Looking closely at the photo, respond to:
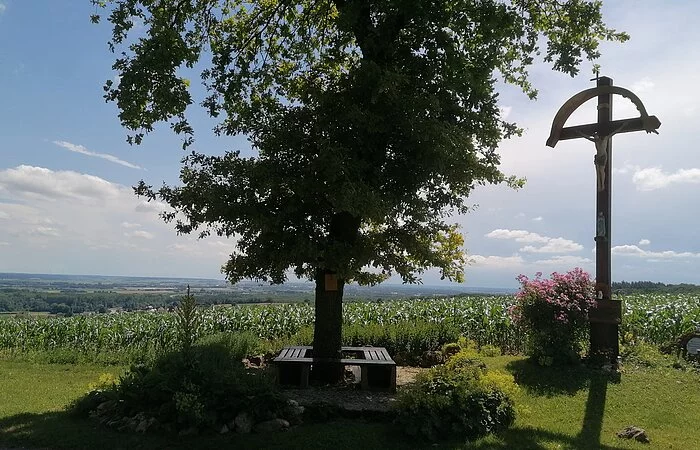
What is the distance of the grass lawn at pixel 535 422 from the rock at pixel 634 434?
0.30 ft

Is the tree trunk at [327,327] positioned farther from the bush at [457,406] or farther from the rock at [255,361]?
the bush at [457,406]

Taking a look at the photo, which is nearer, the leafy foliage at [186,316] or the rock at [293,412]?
the rock at [293,412]

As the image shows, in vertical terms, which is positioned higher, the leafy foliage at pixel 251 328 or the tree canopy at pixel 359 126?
the tree canopy at pixel 359 126

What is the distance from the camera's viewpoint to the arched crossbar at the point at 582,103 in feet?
28.0

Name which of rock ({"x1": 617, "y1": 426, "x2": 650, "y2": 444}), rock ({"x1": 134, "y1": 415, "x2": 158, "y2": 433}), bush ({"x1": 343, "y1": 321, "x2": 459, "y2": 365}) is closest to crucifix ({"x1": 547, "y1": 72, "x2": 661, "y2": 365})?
rock ({"x1": 617, "y1": 426, "x2": 650, "y2": 444})

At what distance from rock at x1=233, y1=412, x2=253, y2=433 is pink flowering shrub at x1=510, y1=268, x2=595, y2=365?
16.0ft

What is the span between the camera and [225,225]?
7.86 m

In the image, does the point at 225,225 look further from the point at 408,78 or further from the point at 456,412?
the point at 456,412

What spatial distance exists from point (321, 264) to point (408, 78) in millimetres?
2988

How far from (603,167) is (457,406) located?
207 inches

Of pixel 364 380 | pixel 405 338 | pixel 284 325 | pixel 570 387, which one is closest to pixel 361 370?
pixel 364 380

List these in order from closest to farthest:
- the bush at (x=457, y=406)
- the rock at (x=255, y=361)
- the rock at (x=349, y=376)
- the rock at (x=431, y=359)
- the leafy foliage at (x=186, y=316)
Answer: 1. the bush at (x=457, y=406)
2. the leafy foliage at (x=186, y=316)
3. the rock at (x=349, y=376)
4. the rock at (x=255, y=361)
5. the rock at (x=431, y=359)

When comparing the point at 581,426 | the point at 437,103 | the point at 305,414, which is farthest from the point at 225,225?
the point at 581,426

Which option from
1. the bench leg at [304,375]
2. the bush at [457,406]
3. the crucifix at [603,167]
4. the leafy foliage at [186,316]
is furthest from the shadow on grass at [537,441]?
the leafy foliage at [186,316]
